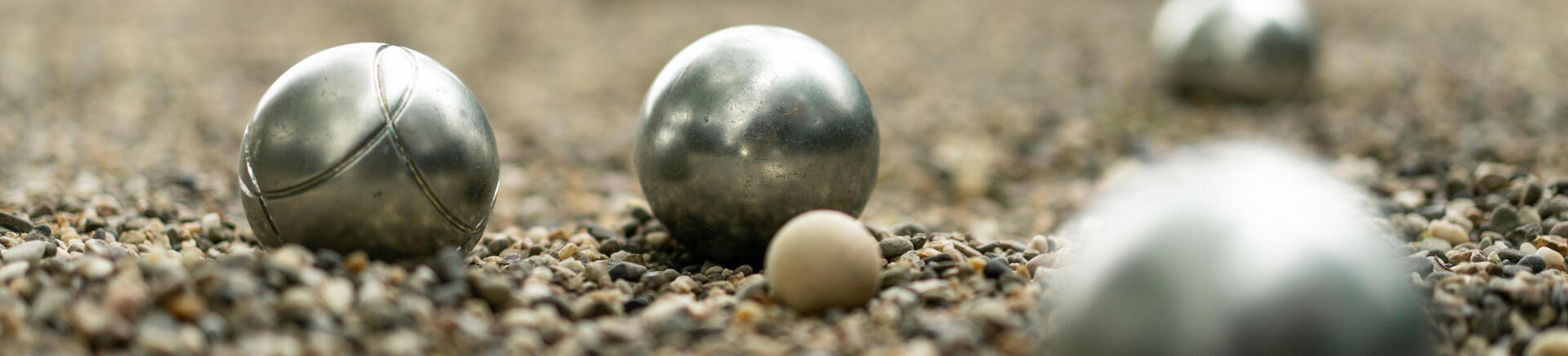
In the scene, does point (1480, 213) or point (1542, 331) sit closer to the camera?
point (1542, 331)

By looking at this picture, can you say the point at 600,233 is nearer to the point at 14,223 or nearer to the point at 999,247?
the point at 999,247

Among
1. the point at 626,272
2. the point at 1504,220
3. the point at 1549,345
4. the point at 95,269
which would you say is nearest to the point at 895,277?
the point at 626,272

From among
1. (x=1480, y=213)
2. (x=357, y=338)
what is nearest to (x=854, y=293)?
(x=357, y=338)

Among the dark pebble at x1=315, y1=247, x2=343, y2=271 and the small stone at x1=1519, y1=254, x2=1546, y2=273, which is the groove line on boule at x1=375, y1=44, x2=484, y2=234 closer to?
the dark pebble at x1=315, y1=247, x2=343, y2=271

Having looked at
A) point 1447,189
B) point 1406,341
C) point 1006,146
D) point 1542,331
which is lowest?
point 1406,341

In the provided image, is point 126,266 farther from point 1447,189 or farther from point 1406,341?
point 1447,189

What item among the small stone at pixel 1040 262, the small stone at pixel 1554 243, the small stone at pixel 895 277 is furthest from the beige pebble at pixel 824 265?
the small stone at pixel 1554 243

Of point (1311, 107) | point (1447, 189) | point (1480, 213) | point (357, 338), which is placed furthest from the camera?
point (1311, 107)
